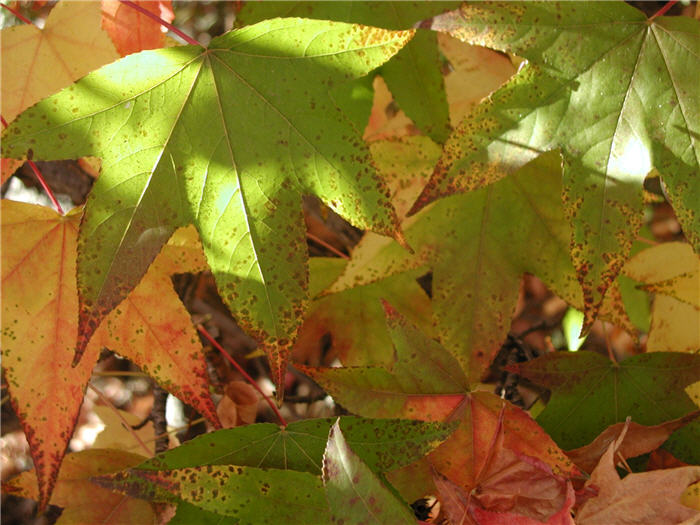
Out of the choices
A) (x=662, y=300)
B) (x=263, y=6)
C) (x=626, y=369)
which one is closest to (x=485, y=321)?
(x=626, y=369)

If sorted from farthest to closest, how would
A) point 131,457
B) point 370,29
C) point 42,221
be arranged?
1. point 131,457
2. point 42,221
3. point 370,29

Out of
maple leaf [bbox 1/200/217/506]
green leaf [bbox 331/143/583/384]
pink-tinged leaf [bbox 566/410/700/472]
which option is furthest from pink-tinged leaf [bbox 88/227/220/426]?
pink-tinged leaf [bbox 566/410/700/472]

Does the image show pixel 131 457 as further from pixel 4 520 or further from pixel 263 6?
pixel 4 520

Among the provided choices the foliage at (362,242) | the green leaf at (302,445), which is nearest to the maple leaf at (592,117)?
the foliage at (362,242)

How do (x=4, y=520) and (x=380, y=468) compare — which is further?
(x=4, y=520)

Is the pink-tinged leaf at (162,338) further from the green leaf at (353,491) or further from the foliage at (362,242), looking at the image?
the green leaf at (353,491)

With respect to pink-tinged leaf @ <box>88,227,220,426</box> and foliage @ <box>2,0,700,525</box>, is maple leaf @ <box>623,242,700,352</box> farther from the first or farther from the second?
pink-tinged leaf @ <box>88,227,220,426</box>
